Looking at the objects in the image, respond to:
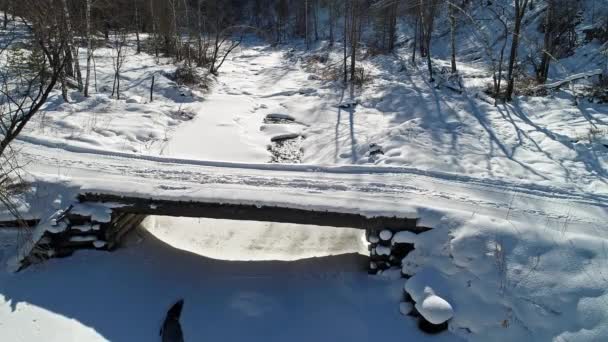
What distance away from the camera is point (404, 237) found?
7.20 metres

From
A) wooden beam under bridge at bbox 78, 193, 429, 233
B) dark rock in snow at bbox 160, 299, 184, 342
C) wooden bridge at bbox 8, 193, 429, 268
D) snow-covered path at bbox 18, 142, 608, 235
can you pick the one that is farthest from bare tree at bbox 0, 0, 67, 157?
dark rock in snow at bbox 160, 299, 184, 342

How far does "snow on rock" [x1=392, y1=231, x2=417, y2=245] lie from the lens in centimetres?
717

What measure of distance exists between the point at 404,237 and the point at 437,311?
146 centimetres

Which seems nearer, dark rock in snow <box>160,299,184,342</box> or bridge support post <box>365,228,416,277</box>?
dark rock in snow <box>160,299,184,342</box>


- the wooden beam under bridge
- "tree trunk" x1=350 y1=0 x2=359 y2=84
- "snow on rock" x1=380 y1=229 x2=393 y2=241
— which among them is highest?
"tree trunk" x1=350 y1=0 x2=359 y2=84

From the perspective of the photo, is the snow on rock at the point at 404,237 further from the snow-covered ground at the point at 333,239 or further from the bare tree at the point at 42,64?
the bare tree at the point at 42,64

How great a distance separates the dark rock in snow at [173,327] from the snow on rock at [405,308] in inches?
139

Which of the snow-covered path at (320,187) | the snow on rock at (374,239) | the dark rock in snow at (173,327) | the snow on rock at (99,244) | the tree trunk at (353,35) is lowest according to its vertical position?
the dark rock in snow at (173,327)

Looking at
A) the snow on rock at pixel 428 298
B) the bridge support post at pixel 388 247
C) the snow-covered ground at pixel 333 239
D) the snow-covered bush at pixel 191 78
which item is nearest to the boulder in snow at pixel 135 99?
the snow-covered ground at pixel 333 239

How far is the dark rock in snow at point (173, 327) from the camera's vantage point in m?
6.63

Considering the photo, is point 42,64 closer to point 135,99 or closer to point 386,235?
point 386,235

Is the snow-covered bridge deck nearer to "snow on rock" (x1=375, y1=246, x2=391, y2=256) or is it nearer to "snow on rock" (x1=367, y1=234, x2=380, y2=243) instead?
"snow on rock" (x1=367, y1=234, x2=380, y2=243)

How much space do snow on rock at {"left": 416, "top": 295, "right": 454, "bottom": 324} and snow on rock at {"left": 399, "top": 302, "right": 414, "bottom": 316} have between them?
1.68ft

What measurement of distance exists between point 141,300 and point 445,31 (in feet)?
81.4
